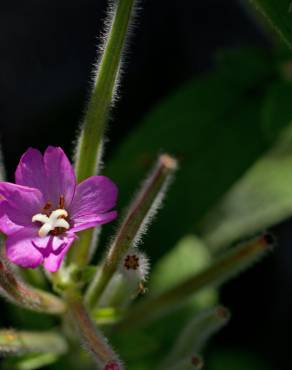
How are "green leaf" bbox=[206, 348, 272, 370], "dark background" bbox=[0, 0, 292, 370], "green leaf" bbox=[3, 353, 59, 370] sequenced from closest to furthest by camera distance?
"green leaf" bbox=[3, 353, 59, 370]
"green leaf" bbox=[206, 348, 272, 370]
"dark background" bbox=[0, 0, 292, 370]

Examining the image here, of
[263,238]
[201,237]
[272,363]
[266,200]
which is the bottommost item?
[272,363]

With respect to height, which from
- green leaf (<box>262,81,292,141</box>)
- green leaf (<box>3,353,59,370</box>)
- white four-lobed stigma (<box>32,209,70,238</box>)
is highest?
white four-lobed stigma (<box>32,209,70,238</box>)

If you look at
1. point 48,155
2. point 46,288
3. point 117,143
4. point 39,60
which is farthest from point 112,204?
point 39,60

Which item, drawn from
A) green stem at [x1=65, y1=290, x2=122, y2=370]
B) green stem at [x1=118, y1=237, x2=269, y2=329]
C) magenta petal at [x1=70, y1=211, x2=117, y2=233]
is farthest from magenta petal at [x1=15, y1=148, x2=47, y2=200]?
green stem at [x1=118, y1=237, x2=269, y2=329]

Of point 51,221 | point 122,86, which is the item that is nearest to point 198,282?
point 51,221

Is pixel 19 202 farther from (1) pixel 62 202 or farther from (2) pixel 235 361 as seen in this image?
(2) pixel 235 361

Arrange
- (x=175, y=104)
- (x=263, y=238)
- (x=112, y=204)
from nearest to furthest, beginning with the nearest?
(x=112, y=204) < (x=263, y=238) < (x=175, y=104)

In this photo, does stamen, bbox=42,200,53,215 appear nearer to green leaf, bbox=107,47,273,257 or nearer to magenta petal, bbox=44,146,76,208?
magenta petal, bbox=44,146,76,208

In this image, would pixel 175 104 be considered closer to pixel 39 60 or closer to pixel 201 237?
pixel 201 237
